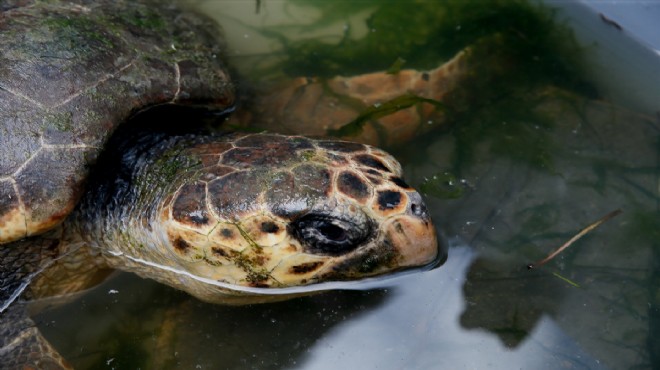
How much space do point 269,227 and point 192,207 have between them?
0.32 meters

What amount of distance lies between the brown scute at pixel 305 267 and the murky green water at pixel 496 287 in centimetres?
29

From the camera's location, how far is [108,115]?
8.32 feet

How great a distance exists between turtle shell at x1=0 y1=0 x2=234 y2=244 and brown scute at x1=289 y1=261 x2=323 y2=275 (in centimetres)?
94

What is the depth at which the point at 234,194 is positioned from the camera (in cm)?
230

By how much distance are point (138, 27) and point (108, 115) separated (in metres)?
0.72

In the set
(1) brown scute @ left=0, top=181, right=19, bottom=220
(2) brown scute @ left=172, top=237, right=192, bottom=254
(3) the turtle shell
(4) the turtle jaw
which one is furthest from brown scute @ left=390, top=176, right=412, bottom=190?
(1) brown scute @ left=0, top=181, right=19, bottom=220

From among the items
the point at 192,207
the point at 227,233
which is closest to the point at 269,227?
the point at 227,233

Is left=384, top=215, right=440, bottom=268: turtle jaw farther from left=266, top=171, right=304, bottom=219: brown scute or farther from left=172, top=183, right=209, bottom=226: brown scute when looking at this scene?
left=172, top=183, right=209, bottom=226: brown scute

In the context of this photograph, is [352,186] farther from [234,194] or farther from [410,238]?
[234,194]

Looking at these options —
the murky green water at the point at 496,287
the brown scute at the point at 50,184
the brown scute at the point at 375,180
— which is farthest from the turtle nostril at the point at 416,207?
the brown scute at the point at 50,184

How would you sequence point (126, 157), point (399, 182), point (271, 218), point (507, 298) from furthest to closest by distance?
point (126, 157), point (507, 298), point (399, 182), point (271, 218)

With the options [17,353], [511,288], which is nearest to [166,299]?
[17,353]

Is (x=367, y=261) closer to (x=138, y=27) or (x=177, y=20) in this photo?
(x=138, y=27)

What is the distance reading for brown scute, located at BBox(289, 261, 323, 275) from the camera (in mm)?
2348
